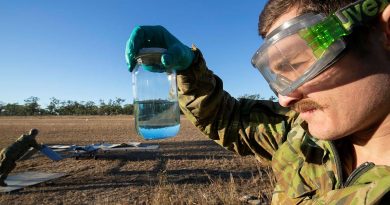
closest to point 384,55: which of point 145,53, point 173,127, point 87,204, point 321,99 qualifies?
point 321,99

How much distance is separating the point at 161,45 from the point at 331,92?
142cm

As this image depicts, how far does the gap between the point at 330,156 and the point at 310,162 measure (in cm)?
15

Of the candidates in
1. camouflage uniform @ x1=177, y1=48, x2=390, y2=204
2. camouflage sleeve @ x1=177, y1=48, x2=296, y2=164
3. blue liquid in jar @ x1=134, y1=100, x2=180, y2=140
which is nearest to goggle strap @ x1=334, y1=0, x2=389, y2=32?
camouflage uniform @ x1=177, y1=48, x2=390, y2=204

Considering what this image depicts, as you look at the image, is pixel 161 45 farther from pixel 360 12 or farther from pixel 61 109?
pixel 61 109

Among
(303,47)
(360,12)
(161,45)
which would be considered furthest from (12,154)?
(360,12)

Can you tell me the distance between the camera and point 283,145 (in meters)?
2.14

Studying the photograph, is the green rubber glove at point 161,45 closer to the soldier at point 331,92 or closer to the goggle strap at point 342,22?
the soldier at point 331,92

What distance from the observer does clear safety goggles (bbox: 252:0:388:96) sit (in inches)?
55.3

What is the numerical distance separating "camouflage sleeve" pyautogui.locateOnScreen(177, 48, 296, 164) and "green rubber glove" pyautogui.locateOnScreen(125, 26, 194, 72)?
0.37ft

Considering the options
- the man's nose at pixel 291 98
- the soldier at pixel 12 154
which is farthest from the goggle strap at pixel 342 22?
the soldier at pixel 12 154

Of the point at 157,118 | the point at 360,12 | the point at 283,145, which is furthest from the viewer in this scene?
the point at 157,118

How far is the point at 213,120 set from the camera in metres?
2.46

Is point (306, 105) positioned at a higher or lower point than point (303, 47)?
lower

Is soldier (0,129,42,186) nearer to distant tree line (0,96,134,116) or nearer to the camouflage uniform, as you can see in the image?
the camouflage uniform
